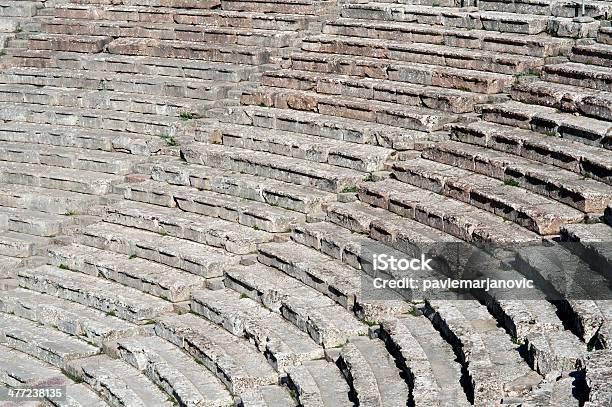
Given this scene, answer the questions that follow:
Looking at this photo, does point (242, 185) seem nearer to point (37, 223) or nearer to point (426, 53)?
point (37, 223)

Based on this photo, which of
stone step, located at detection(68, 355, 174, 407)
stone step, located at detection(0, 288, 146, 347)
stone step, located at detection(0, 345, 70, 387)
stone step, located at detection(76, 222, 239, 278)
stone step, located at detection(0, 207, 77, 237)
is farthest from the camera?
stone step, located at detection(0, 207, 77, 237)

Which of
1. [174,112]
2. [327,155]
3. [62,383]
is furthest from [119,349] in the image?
[174,112]

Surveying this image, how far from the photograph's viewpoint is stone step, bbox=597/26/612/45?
50.1 feet

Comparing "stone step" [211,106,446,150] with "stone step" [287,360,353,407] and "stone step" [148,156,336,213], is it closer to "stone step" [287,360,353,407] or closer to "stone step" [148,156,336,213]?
"stone step" [148,156,336,213]

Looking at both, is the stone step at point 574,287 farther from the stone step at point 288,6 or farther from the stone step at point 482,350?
the stone step at point 288,6

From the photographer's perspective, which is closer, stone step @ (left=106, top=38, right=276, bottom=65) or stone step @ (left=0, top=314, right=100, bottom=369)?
stone step @ (left=0, top=314, right=100, bottom=369)

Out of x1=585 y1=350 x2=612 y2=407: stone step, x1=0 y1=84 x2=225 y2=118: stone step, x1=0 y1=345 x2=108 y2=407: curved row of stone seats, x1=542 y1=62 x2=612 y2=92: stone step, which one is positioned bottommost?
x1=0 y1=345 x2=108 y2=407: curved row of stone seats

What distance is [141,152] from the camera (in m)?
17.3

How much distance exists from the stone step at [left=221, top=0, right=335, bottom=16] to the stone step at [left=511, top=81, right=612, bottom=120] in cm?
472

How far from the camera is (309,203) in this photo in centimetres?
1449

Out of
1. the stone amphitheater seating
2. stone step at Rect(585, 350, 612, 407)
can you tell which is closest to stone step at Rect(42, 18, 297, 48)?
the stone amphitheater seating

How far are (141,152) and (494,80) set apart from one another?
16.0ft

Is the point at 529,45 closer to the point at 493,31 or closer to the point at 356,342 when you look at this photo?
the point at 493,31

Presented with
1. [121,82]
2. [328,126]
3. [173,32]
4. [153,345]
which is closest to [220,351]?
[153,345]
